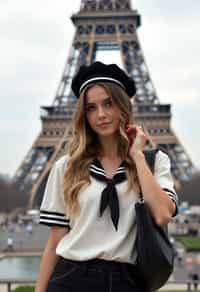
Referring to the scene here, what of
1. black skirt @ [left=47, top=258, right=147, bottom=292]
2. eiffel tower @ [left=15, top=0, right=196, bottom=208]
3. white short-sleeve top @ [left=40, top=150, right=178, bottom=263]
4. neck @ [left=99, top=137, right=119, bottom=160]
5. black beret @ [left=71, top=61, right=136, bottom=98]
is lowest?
black skirt @ [left=47, top=258, right=147, bottom=292]

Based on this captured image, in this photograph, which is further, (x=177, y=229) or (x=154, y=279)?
(x=177, y=229)

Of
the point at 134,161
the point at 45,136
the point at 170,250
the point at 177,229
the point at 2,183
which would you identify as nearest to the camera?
the point at 170,250

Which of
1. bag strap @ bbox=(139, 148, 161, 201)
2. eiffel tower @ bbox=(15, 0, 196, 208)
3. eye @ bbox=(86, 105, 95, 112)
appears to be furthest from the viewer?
eiffel tower @ bbox=(15, 0, 196, 208)

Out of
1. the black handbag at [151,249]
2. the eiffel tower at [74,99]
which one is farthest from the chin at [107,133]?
the eiffel tower at [74,99]

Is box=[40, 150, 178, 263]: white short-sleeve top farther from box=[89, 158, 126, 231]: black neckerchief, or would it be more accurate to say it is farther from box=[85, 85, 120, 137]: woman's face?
box=[85, 85, 120, 137]: woman's face

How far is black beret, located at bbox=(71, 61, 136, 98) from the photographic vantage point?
2420mm

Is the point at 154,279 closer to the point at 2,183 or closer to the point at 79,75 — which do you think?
the point at 79,75

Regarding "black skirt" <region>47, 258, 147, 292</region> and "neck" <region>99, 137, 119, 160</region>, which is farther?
"neck" <region>99, 137, 119, 160</region>

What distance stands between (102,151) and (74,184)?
0.65 ft

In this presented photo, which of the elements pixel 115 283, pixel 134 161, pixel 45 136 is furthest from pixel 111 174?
pixel 45 136

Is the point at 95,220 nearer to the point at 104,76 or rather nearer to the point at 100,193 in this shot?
the point at 100,193

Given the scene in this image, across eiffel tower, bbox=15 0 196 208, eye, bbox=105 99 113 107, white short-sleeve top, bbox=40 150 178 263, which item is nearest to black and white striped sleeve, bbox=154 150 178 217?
white short-sleeve top, bbox=40 150 178 263

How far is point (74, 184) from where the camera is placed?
2328 millimetres

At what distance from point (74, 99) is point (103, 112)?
4548 centimetres
